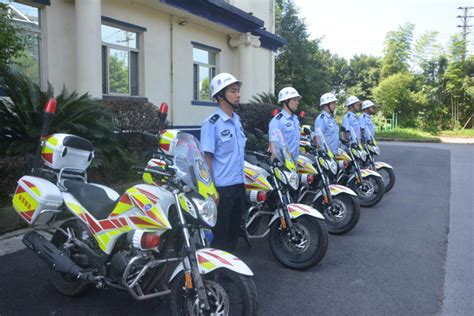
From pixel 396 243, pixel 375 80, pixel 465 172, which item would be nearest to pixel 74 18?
pixel 396 243

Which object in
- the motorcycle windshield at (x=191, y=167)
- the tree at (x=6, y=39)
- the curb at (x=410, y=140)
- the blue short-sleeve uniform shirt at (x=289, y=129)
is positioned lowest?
the curb at (x=410, y=140)

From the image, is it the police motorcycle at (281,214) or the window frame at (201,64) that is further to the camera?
the window frame at (201,64)

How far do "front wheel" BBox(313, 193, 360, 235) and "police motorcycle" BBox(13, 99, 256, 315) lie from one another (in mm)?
2954

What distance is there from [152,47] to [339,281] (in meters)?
8.71

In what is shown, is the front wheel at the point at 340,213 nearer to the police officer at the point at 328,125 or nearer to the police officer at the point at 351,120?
the police officer at the point at 328,125

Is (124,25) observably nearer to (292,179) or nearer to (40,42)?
(40,42)

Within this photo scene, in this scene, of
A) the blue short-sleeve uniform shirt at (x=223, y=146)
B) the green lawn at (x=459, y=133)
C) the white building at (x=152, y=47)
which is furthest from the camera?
the green lawn at (x=459, y=133)

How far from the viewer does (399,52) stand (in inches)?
1309

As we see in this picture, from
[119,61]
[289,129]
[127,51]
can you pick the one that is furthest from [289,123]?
[127,51]

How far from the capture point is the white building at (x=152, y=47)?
28.1 ft

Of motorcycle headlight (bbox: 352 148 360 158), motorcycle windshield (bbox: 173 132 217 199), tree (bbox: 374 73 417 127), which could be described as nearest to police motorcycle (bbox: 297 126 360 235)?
motorcycle headlight (bbox: 352 148 360 158)

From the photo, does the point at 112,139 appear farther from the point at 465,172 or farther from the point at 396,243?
the point at 465,172

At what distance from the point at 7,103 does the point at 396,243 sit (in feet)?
19.4

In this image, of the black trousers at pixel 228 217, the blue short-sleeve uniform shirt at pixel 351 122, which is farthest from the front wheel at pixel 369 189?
the black trousers at pixel 228 217
